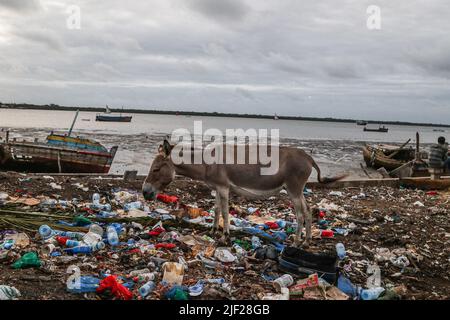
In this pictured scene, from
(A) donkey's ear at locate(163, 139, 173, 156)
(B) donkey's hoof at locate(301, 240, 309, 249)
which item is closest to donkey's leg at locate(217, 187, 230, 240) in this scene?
(A) donkey's ear at locate(163, 139, 173, 156)

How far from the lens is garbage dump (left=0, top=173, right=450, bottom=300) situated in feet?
17.1

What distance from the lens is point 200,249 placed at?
21.6 feet

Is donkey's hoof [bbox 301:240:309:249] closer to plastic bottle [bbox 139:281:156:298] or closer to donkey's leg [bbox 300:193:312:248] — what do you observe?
donkey's leg [bbox 300:193:312:248]

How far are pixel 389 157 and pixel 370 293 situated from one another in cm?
2774

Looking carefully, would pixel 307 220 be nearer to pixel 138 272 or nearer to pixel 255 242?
pixel 255 242

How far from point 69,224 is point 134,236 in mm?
1323

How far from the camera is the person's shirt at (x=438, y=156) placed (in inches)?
583

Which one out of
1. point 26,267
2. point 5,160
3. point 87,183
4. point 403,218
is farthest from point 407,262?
point 5,160

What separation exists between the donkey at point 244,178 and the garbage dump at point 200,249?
0.62m

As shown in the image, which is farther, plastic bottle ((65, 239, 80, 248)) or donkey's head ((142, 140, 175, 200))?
donkey's head ((142, 140, 175, 200))

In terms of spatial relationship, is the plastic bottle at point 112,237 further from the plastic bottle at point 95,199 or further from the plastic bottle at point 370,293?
the plastic bottle at point 370,293

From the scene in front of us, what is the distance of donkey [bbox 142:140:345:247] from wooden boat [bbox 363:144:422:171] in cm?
2425

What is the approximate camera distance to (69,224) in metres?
7.44

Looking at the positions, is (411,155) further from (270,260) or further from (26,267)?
(26,267)
